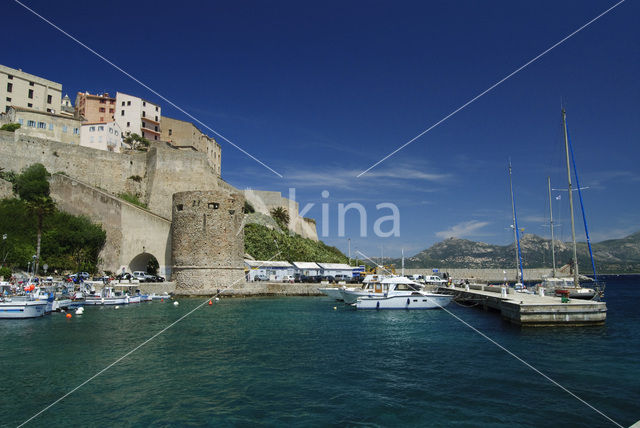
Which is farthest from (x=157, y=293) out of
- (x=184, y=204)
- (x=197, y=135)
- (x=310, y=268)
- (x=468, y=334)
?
(x=197, y=135)

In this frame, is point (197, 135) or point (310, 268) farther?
point (197, 135)

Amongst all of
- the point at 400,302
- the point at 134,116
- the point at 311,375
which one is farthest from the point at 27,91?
the point at 311,375

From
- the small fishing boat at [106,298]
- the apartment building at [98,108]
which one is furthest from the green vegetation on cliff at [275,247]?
the apartment building at [98,108]

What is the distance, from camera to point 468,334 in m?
18.4

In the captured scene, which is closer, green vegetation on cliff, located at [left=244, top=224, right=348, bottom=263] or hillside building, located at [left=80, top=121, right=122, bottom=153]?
hillside building, located at [left=80, top=121, right=122, bottom=153]

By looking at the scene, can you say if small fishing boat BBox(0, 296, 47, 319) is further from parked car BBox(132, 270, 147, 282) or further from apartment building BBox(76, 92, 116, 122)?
apartment building BBox(76, 92, 116, 122)

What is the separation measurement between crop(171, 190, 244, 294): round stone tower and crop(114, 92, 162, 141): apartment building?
79.6 ft

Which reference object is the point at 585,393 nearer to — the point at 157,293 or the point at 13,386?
the point at 13,386

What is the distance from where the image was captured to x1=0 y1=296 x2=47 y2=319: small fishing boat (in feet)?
67.3

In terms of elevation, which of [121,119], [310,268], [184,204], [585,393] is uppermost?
[121,119]

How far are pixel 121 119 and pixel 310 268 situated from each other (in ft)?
96.3

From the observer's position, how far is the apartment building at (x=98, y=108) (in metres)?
54.1

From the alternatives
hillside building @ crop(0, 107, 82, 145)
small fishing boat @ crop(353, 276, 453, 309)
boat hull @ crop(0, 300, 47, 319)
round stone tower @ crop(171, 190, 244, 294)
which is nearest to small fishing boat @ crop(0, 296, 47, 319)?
boat hull @ crop(0, 300, 47, 319)

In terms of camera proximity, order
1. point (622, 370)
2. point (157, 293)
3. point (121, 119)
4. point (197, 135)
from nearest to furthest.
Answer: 1. point (622, 370)
2. point (157, 293)
3. point (121, 119)
4. point (197, 135)
